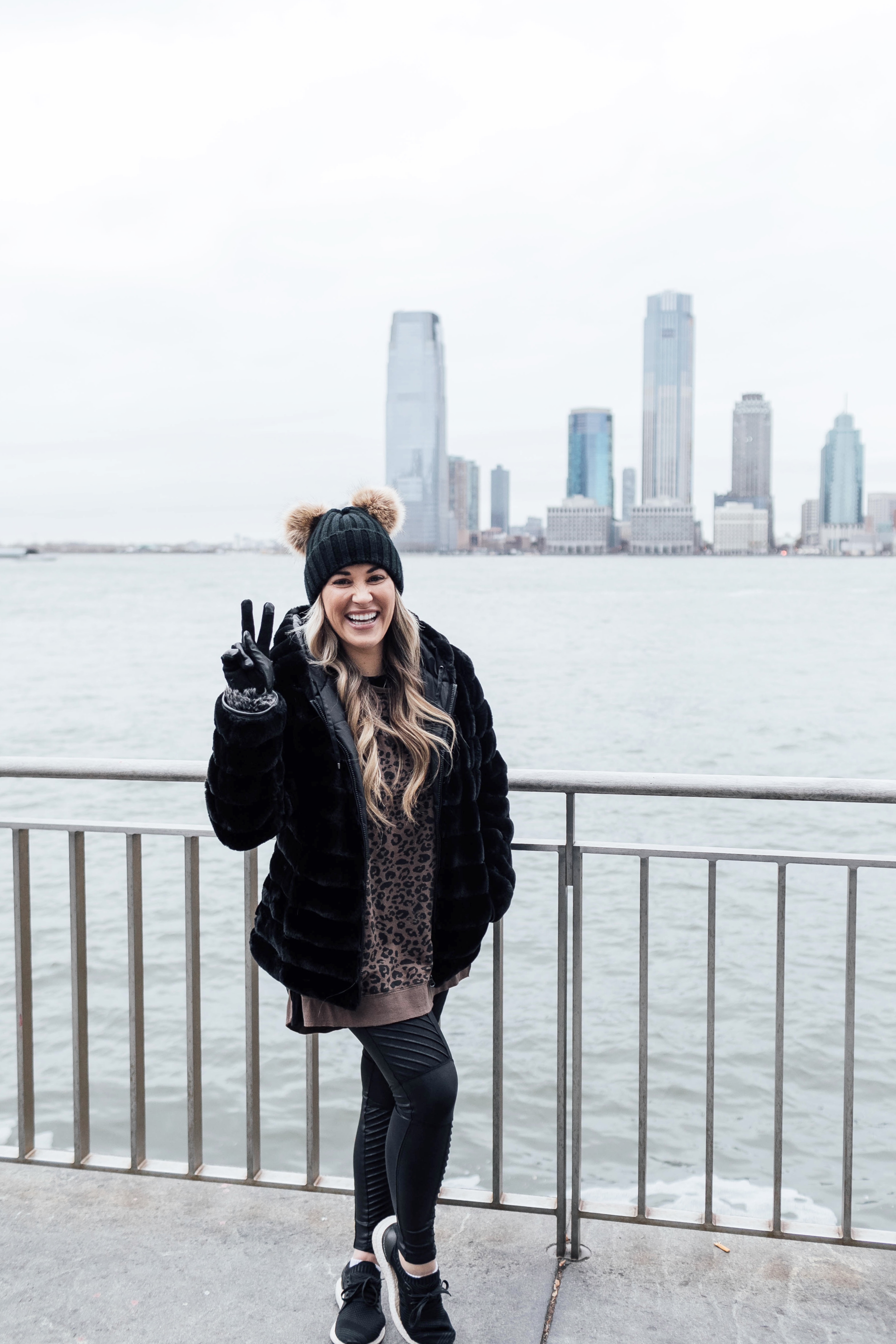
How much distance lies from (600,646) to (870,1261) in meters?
47.7

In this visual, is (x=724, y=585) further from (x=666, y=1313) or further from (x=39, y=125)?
(x=666, y=1313)

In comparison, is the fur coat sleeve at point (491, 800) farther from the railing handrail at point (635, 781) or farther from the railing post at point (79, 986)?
the railing post at point (79, 986)

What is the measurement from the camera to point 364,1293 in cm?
237

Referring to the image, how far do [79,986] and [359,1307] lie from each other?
1135 millimetres

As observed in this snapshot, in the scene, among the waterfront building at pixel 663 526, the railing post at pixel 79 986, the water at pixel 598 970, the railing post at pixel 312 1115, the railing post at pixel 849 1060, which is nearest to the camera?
the railing post at pixel 849 1060

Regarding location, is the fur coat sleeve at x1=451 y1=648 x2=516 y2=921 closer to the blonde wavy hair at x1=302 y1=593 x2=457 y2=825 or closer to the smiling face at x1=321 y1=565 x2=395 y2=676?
the blonde wavy hair at x1=302 y1=593 x2=457 y2=825

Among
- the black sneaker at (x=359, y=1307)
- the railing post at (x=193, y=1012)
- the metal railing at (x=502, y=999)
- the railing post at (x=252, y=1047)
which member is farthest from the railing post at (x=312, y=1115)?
the black sneaker at (x=359, y=1307)

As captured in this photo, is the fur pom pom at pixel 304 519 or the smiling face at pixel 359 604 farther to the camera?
the fur pom pom at pixel 304 519

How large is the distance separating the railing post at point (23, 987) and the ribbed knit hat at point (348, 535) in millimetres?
1202

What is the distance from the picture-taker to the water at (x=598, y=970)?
323 inches

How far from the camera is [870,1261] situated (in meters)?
2.60

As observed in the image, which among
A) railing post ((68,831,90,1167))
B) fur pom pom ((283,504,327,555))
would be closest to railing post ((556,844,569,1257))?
fur pom pom ((283,504,327,555))

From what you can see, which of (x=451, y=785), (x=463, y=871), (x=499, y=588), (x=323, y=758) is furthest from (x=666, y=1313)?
(x=499, y=588)

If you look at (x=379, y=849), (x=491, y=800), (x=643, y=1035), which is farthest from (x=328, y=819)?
(x=643, y=1035)
